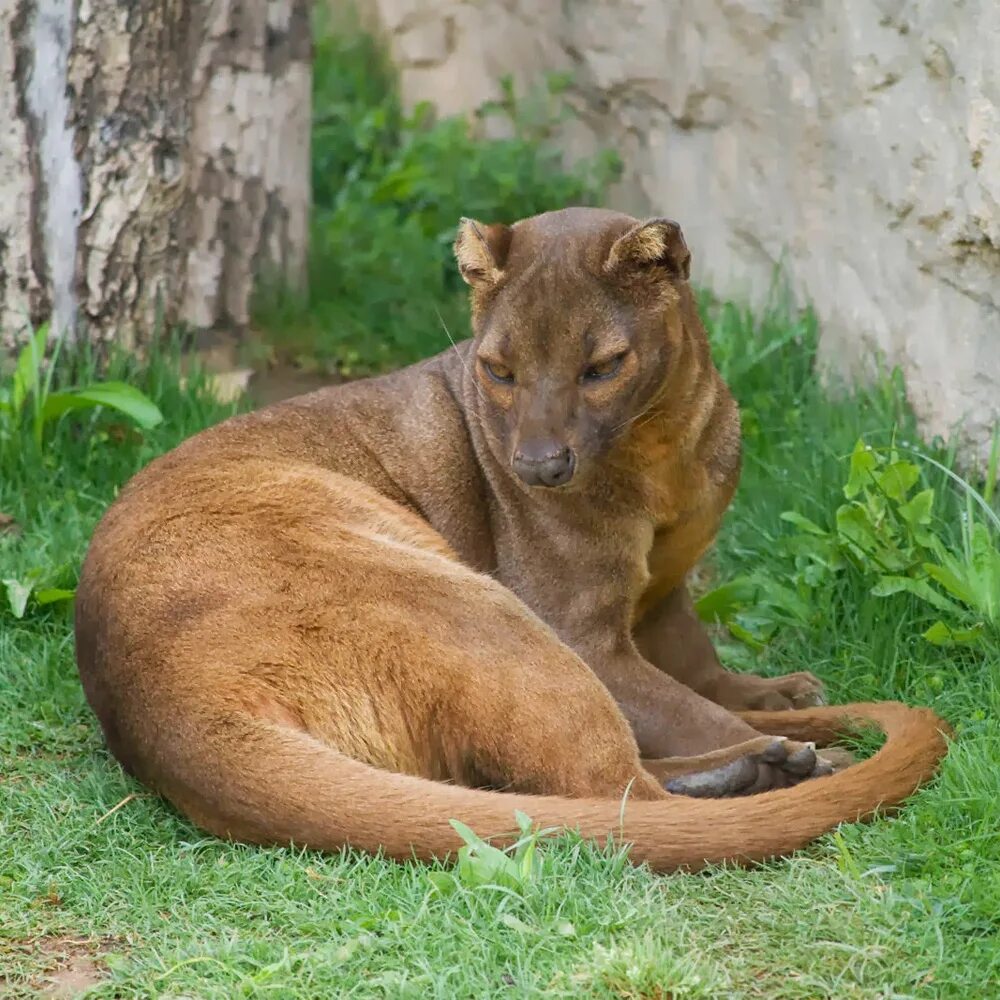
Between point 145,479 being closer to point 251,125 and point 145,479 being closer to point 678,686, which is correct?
point 678,686

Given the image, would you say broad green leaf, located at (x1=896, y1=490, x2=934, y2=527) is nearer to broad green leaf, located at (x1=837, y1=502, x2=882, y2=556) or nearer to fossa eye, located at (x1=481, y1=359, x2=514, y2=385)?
broad green leaf, located at (x1=837, y1=502, x2=882, y2=556)

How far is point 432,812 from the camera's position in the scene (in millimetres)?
3318

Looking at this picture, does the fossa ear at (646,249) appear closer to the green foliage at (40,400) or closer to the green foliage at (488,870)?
the green foliage at (488,870)

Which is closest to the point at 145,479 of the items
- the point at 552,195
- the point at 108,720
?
the point at 108,720

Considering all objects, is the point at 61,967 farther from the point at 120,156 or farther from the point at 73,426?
the point at 120,156

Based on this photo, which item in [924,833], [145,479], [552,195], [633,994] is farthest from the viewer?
[552,195]

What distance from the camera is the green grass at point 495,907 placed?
307 cm

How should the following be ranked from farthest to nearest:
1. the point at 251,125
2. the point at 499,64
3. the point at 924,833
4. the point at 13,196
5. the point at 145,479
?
the point at 499,64 → the point at 251,125 → the point at 13,196 → the point at 145,479 → the point at 924,833

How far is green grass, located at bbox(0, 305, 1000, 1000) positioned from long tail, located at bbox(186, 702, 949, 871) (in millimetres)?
53

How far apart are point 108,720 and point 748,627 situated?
210cm

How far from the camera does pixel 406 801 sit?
3332 millimetres

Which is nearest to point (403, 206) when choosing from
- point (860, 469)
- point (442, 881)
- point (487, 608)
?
point (860, 469)

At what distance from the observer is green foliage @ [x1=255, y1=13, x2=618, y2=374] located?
6773mm

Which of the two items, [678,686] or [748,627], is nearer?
[678,686]
